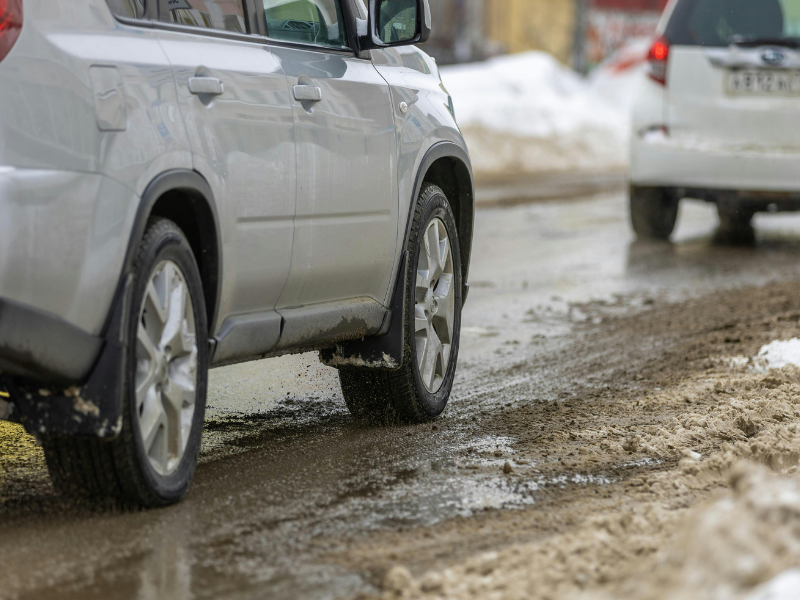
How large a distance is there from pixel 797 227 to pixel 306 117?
10132 mm

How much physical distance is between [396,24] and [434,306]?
114 centimetres

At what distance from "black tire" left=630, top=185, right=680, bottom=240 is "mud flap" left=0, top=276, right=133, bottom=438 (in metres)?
8.02

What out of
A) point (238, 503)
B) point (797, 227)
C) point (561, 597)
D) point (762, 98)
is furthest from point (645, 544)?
point (797, 227)

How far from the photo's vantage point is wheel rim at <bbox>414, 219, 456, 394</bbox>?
510cm

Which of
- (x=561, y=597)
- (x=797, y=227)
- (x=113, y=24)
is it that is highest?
(x=113, y=24)

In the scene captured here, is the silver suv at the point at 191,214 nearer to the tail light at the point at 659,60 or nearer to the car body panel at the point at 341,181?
the car body panel at the point at 341,181

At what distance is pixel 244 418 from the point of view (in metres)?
5.19

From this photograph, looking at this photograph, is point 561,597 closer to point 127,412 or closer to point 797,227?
point 127,412

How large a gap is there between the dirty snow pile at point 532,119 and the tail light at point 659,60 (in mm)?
9410

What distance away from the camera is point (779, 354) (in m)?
6.16

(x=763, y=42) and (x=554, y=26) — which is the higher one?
(x=763, y=42)

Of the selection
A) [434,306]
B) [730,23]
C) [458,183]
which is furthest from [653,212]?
[434,306]

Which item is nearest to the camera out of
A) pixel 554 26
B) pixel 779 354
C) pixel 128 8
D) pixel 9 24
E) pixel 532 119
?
pixel 9 24

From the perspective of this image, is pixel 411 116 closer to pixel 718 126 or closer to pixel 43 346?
pixel 43 346
